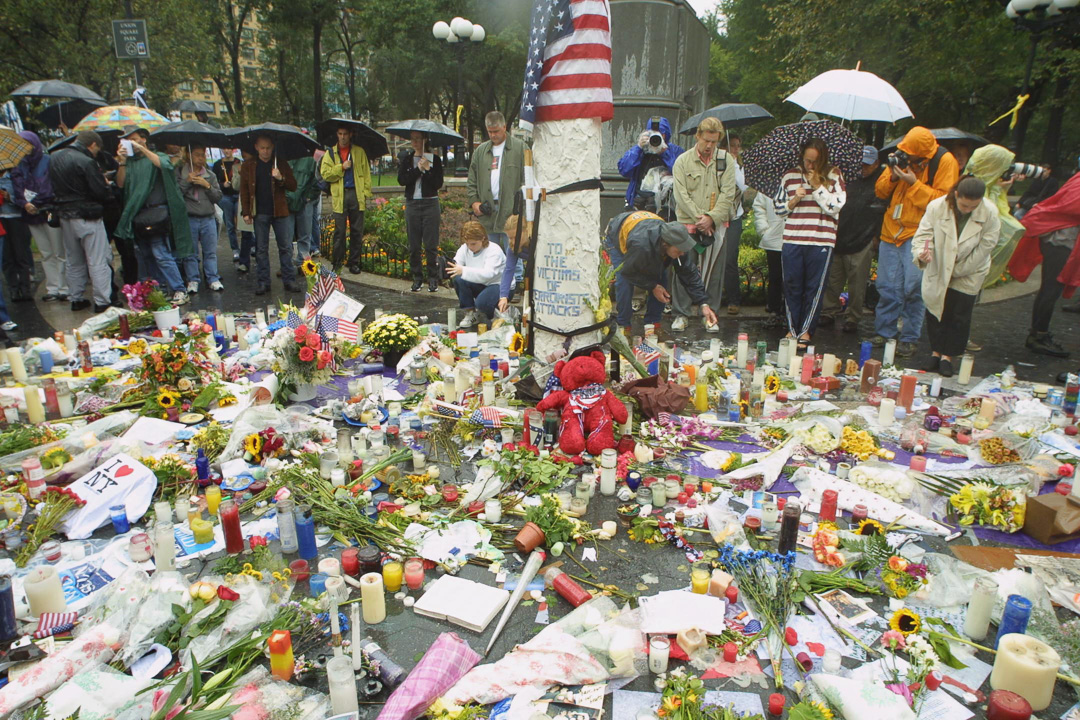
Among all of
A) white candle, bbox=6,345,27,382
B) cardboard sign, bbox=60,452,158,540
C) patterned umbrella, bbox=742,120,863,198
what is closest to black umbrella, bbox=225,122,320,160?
white candle, bbox=6,345,27,382

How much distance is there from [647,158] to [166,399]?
19.4 feet

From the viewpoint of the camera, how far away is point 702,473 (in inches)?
194

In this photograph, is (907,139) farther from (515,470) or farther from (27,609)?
(27,609)

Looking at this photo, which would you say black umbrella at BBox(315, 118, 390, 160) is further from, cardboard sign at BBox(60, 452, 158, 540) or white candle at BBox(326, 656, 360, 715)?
white candle at BBox(326, 656, 360, 715)

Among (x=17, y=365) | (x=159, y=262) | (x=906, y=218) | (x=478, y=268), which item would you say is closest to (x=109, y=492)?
(x=17, y=365)

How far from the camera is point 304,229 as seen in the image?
10.9m

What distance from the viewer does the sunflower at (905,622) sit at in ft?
10.4

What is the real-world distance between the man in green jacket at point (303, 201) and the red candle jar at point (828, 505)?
8.72m

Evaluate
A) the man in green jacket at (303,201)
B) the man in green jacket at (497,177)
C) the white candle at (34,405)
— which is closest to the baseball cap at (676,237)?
the man in green jacket at (497,177)

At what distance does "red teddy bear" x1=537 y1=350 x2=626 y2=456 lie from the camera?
502 cm

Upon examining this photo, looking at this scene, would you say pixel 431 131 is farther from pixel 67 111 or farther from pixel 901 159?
pixel 67 111

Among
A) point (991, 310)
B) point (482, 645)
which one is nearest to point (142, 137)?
point (482, 645)

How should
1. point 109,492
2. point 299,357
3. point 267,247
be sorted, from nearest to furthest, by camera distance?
1. point 109,492
2. point 299,357
3. point 267,247

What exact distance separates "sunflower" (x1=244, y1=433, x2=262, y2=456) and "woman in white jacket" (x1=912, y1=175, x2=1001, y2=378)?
629cm
